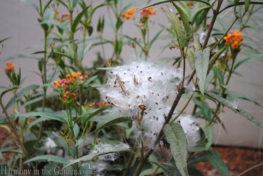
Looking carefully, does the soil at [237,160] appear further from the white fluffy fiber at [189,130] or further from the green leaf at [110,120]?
the green leaf at [110,120]

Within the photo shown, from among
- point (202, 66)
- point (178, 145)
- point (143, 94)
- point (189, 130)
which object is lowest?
point (189, 130)

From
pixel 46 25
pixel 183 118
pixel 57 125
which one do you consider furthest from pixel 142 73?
pixel 57 125

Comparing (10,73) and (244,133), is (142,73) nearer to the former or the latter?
(10,73)

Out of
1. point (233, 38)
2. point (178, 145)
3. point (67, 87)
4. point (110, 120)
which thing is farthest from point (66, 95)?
point (233, 38)

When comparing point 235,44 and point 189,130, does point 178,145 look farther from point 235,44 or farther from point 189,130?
point 235,44

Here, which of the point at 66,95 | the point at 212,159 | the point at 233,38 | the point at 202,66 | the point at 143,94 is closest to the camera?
the point at 202,66

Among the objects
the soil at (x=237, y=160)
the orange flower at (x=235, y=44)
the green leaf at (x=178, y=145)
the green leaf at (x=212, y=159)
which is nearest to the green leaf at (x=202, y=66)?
the green leaf at (x=178, y=145)
